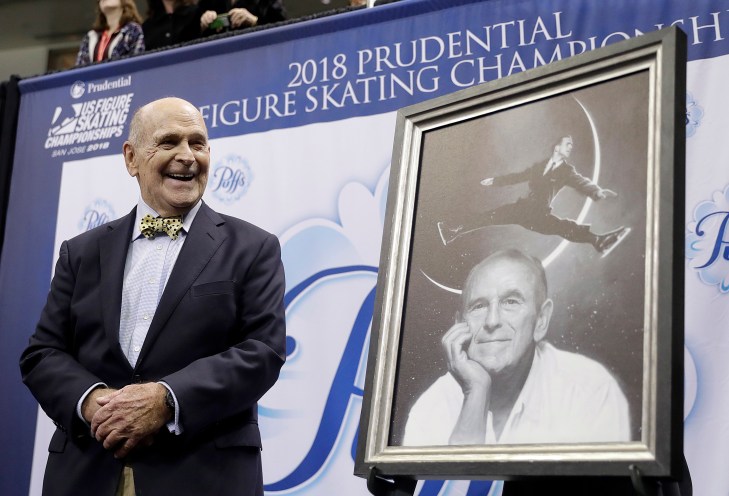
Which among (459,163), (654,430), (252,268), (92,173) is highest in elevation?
(92,173)

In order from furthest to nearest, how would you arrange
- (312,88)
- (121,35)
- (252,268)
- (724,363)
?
(121,35) → (312,88) → (724,363) → (252,268)

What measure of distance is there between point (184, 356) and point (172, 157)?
0.52 meters

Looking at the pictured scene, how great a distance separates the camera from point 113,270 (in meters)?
2.21

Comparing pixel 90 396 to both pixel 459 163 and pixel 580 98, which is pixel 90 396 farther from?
pixel 580 98

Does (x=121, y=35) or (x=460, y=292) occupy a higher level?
(x=121, y=35)

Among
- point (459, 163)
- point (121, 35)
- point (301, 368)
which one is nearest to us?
point (459, 163)

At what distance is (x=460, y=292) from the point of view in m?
1.71

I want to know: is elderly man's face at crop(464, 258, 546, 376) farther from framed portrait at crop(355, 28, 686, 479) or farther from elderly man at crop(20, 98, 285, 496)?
elderly man at crop(20, 98, 285, 496)

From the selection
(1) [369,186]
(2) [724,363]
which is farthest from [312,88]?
(2) [724,363]

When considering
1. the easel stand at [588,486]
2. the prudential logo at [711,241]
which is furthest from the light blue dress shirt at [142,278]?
the prudential logo at [711,241]

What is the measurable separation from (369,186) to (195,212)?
137 centimetres

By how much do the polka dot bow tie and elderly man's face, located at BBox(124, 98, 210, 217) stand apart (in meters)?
0.03

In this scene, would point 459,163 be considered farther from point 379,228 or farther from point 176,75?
point 176,75

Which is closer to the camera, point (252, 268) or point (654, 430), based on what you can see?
point (654, 430)
